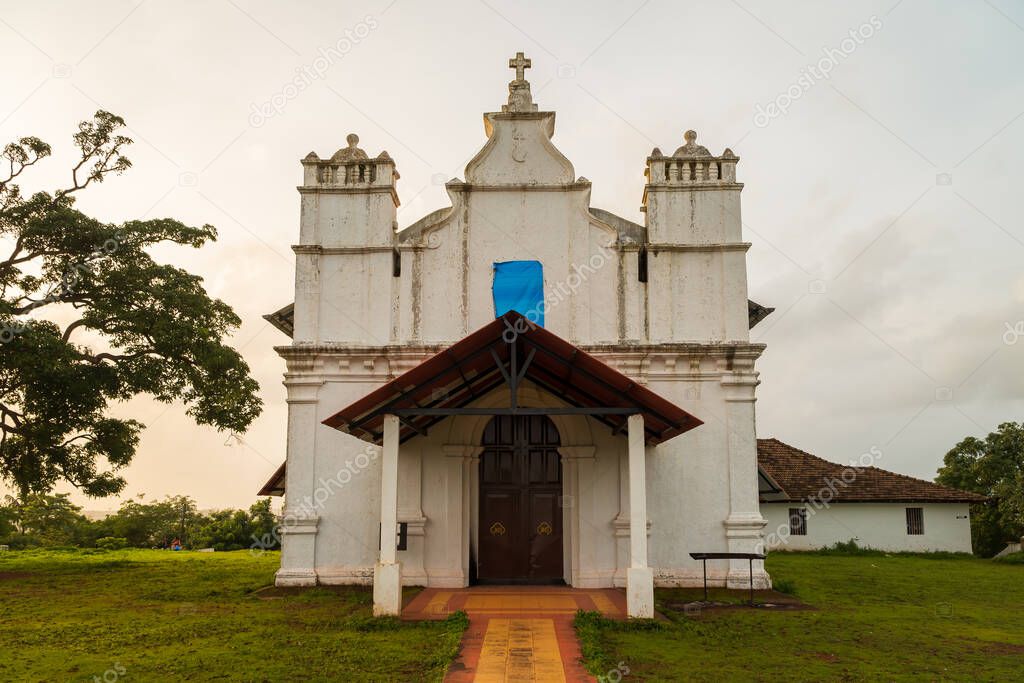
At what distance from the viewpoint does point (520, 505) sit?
15406mm

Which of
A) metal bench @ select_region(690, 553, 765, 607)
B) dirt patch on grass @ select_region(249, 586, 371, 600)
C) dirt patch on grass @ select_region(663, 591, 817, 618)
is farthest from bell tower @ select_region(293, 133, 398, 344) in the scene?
dirt patch on grass @ select_region(663, 591, 817, 618)

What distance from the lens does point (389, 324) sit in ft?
51.3

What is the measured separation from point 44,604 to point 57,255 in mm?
9128

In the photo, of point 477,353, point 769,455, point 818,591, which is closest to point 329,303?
point 477,353

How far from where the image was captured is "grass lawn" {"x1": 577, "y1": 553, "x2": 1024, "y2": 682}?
348 inches

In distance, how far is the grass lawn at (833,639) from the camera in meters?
8.83

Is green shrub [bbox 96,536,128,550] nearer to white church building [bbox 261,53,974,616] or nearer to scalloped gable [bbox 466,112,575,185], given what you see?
white church building [bbox 261,53,974,616]

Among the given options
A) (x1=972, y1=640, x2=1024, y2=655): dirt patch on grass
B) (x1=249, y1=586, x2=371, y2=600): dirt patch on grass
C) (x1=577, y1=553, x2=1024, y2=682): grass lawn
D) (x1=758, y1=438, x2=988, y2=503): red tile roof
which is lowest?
(x1=972, y1=640, x2=1024, y2=655): dirt patch on grass

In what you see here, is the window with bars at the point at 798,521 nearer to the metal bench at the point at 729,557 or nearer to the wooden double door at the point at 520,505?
the metal bench at the point at 729,557

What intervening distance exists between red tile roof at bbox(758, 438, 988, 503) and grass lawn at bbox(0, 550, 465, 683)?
18.0 metres

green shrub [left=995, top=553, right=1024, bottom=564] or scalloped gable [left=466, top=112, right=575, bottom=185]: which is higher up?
scalloped gable [left=466, top=112, right=575, bottom=185]

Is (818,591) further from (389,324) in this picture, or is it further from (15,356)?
(15,356)

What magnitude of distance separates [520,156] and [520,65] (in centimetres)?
207

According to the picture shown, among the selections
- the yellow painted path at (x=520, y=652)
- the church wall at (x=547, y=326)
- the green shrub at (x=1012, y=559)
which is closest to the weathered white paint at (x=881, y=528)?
Result: the green shrub at (x=1012, y=559)
